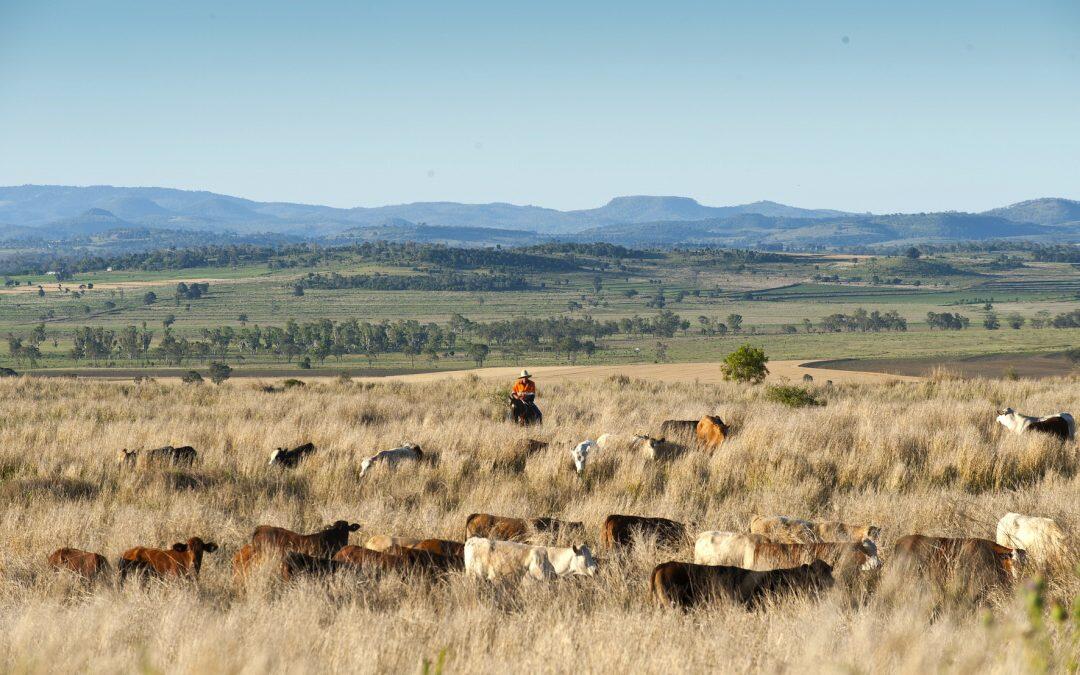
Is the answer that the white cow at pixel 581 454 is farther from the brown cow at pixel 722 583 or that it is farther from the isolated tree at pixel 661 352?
the isolated tree at pixel 661 352

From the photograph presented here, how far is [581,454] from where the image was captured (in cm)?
1192

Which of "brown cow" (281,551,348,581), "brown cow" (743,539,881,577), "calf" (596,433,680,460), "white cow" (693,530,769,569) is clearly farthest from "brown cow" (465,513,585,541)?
"calf" (596,433,680,460)

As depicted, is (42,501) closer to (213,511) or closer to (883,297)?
(213,511)

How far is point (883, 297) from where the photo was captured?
7254 inches

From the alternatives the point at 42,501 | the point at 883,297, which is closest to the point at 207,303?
the point at 883,297

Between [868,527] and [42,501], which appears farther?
[42,501]

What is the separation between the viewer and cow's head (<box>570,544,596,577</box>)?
271 inches

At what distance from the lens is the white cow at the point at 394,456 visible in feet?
38.0

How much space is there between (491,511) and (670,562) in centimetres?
332

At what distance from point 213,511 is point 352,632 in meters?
4.44

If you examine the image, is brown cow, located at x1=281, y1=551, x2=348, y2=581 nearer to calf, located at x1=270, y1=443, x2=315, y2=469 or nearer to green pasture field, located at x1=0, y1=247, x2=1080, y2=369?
calf, located at x1=270, y1=443, x2=315, y2=469

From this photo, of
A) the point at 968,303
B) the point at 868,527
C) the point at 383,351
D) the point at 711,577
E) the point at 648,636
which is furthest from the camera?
the point at 968,303

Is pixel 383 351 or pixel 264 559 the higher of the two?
pixel 264 559

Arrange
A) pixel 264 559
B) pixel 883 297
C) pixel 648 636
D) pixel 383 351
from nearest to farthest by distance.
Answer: pixel 648 636 < pixel 264 559 < pixel 383 351 < pixel 883 297
